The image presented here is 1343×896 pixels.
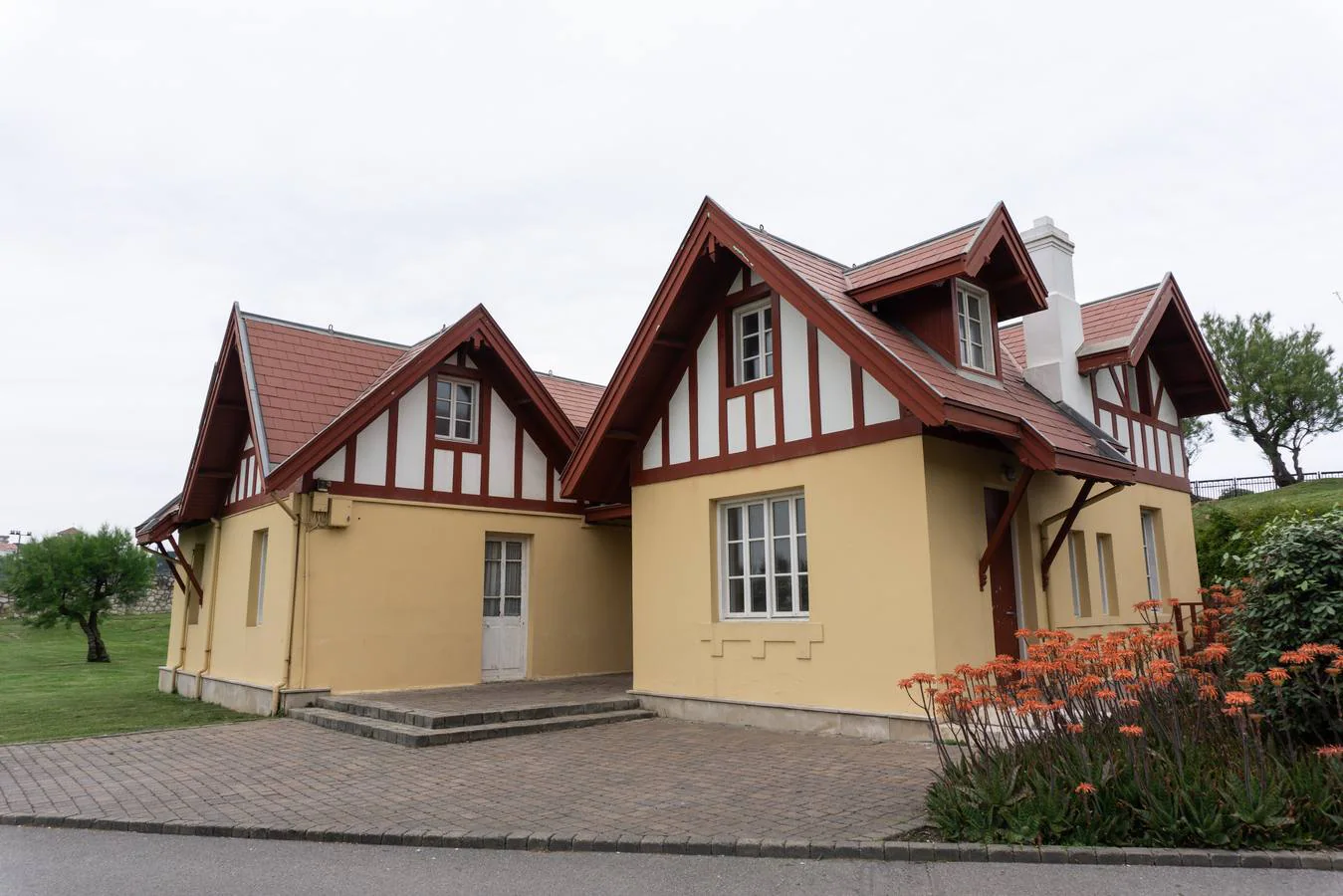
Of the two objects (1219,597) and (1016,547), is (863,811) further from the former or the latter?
(1016,547)

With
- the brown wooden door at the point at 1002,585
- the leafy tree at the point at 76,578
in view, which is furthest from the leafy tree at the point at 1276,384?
the leafy tree at the point at 76,578

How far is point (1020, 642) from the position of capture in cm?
984

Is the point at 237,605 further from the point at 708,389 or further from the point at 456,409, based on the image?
the point at 708,389

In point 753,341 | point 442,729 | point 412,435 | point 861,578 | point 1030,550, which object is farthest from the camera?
point 412,435

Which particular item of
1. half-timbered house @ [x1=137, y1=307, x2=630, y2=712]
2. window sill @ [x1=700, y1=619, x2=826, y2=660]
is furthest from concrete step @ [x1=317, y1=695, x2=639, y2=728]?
window sill @ [x1=700, y1=619, x2=826, y2=660]

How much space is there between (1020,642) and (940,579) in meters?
1.79

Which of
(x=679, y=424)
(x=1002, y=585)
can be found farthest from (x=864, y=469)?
(x=679, y=424)

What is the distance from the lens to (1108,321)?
42.7 feet

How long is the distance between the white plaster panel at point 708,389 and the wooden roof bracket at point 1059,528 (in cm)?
399

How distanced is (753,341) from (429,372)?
548 centimetres

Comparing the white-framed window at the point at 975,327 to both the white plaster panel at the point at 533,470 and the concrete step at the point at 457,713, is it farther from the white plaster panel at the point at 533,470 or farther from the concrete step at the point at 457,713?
the white plaster panel at the point at 533,470

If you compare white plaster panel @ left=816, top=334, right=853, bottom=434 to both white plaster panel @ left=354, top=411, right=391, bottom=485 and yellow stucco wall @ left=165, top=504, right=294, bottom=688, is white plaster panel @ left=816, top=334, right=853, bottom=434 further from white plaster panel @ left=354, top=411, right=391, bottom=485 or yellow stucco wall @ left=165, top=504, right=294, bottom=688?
yellow stucco wall @ left=165, top=504, right=294, bottom=688

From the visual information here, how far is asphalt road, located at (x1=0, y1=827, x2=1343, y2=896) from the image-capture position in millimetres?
4520

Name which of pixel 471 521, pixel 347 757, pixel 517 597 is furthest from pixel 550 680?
pixel 347 757
